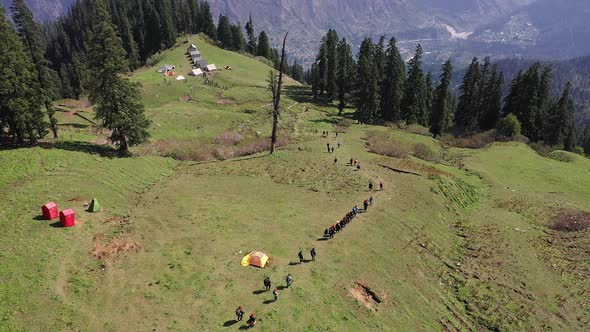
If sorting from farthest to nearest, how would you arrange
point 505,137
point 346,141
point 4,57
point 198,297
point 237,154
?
point 505,137 → point 346,141 → point 237,154 → point 4,57 → point 198,297

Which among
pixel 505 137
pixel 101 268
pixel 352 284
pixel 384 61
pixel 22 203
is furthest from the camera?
pixel 384 61

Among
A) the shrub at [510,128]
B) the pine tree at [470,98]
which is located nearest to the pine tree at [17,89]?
the shrub at [510,128]

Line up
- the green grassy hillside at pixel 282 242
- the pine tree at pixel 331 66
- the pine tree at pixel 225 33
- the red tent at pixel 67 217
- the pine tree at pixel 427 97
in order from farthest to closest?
the pine tree at pixel 225 33 < the pine tree at pixel 331 66 < the pine tree at pixel 427 97 < the red tent at pixel 67 217 < the green grassy hillside at pixel 282 242

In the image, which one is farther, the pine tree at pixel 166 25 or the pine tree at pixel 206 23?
the pine tree at pixel 206 23

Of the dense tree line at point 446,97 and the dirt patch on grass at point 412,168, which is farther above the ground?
the dense tree line at point 446,97

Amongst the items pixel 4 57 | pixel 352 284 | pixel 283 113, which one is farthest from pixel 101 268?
pixel 283 113

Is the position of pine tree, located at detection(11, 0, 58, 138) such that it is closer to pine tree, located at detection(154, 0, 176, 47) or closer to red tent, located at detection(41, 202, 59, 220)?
red tent, located at detection(41, 202, 59, 220)

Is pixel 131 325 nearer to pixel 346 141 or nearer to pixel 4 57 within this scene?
pixel 4 57

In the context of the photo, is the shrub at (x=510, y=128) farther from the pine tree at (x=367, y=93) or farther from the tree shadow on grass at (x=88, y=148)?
the tree shadow on grass at (x=88, y=148)
